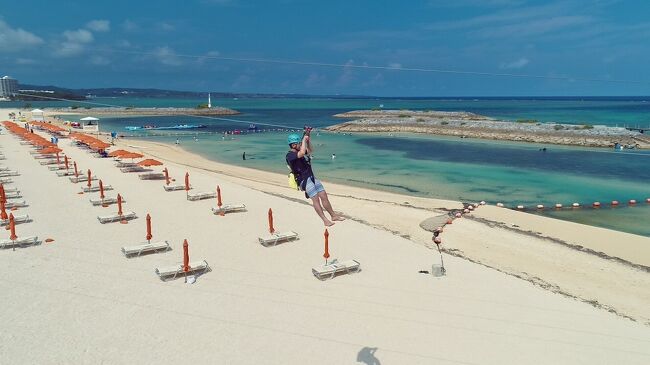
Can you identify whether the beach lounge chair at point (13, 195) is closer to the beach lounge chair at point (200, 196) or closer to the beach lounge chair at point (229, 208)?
the beach lounge chair at point (200, 196)

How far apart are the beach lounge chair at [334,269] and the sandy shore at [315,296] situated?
288mm

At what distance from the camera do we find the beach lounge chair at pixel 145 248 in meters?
13.3

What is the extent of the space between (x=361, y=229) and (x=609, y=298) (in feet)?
26.3

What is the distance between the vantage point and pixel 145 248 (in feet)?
44.1

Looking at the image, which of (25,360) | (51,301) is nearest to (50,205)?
(51,301)

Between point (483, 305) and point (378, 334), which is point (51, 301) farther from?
point (483, 305)

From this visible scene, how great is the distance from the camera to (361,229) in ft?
54.8

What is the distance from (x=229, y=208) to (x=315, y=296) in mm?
8762

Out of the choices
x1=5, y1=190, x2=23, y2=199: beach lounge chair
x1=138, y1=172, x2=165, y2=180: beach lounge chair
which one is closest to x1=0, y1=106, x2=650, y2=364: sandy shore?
x1=5, y1=190, x2=23, y2=199: beach lounge chair

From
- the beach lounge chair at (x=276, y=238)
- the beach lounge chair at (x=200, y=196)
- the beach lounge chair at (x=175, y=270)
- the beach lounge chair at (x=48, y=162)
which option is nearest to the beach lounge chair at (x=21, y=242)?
the beach lounge chair at (x=175, y=270)

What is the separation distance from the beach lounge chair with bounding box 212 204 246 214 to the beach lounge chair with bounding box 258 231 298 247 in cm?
420

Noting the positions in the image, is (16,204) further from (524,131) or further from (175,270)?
(524,131)

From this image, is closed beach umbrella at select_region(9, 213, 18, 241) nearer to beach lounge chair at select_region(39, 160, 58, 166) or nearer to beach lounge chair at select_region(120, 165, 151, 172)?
beach lounge chair at select_region(120, 165, 151, 172)

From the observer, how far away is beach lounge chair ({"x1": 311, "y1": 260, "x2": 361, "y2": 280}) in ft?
39.0
